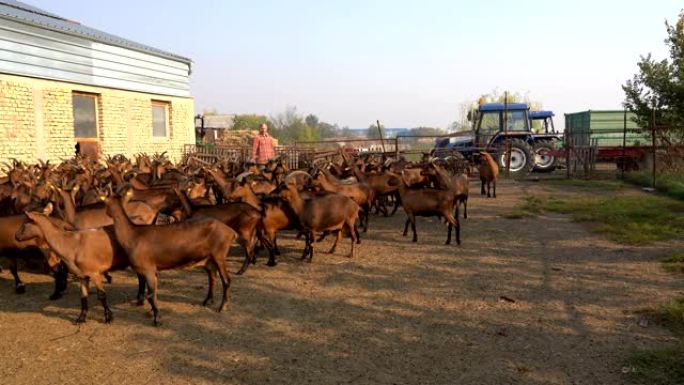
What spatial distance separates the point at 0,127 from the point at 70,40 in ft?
13.6

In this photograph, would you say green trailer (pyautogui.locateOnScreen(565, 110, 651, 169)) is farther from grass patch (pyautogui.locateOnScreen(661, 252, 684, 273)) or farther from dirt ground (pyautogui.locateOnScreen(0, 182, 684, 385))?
dirt ground (pyautogui.locateOnScreen(0, 182, 684, 385))

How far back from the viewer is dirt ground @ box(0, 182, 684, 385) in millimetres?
5172

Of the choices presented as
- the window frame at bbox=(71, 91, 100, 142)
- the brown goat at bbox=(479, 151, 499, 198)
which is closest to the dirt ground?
the brown goat at bbox=(479, 151, 499, 198)

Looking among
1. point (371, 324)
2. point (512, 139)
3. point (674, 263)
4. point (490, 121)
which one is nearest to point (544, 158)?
point (512, 139)

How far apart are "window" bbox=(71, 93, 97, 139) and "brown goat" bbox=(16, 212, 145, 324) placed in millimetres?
12894

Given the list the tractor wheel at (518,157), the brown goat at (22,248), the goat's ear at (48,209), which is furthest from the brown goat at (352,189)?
the tractor wheel at (518,157)

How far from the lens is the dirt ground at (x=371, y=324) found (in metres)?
5.17

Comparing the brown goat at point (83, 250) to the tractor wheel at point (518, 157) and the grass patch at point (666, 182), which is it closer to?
the grass patch at point (666, 182)

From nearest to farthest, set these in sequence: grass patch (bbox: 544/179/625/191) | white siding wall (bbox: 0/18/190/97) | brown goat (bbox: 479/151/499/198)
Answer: white siding wall (bbox: 0/18/190/97), brown goat (bbox: 479/151/499/198), grass patch (bbox: 544/179/625/191)

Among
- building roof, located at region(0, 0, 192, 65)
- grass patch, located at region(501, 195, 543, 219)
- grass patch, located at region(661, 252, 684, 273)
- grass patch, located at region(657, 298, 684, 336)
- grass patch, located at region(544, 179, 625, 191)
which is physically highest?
building roof, located at region(0, 0, 192, 65)

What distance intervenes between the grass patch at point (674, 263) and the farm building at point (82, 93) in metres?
16.6

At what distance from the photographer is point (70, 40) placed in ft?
59.3

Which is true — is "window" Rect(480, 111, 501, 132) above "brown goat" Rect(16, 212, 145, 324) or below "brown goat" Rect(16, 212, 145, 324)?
above

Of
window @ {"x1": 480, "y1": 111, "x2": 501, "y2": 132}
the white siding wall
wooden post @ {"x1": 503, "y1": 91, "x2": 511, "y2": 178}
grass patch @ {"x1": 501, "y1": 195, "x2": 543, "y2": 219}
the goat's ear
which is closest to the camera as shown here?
the goat's ear
